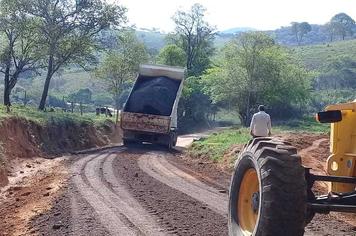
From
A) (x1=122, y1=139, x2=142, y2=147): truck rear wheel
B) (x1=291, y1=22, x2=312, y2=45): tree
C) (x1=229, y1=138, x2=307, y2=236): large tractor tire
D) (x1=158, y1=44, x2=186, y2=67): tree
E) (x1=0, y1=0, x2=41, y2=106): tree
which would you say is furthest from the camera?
(x1=291, y1=22, x2=312, y2=45): tree

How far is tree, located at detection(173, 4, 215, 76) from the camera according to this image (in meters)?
65.9

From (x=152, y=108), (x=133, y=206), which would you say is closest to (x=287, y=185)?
(x=133, y=206)

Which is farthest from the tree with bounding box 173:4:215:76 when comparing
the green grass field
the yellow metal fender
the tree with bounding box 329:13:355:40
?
the tree with bounding box 329:13:355:40

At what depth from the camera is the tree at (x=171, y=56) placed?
203ft

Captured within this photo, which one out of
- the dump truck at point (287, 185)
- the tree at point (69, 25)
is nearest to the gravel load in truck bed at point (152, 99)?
the tree at point (69, 25)

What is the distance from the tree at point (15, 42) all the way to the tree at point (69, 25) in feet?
1.91

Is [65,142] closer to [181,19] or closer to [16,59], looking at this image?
[16,59]

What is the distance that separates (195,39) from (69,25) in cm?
3430

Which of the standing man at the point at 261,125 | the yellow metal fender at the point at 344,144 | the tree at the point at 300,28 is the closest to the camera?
the yellow metal fender at the point at 344,144

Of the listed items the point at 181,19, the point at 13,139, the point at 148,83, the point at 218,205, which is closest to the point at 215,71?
the point at 181,19

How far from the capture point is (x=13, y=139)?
20109 mm

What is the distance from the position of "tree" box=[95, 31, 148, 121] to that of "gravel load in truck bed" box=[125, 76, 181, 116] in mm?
21625

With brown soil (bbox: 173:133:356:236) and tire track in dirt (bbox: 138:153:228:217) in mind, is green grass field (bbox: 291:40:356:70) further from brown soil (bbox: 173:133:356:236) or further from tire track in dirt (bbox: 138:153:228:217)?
tire track in dirt (bbox: 138:153:228:217)

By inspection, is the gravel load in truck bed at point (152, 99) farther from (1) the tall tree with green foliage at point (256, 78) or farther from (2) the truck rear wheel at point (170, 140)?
(1) the tall tree with green foliage at point (256, 78)
